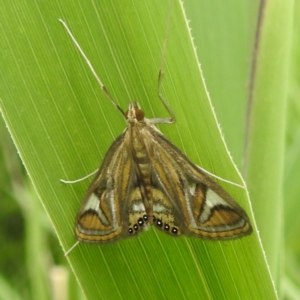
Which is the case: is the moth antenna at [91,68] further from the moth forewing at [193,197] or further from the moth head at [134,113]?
the moth forewing at [193,197]

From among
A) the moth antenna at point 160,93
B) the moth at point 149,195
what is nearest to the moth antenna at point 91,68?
the moth at point 149,195

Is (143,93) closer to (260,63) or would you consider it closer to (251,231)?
(260,63)

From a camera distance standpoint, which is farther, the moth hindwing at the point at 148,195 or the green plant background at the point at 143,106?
the moth hindwing at the point at 148,195

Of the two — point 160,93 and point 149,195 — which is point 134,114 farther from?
point 149,195

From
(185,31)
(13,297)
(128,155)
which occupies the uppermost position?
(185,31)

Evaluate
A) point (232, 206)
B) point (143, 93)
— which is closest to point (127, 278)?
point (232, 206)

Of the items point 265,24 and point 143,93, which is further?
point 143,93
